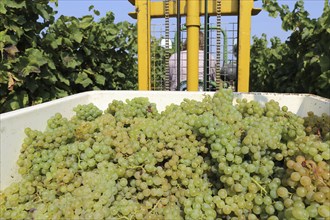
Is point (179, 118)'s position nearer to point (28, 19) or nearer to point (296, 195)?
point (296, 195)

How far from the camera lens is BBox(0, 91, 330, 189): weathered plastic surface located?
123 centimetres

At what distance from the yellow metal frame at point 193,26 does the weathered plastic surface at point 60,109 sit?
0.50m

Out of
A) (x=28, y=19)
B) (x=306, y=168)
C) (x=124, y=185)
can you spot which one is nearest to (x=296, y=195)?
(x=306, y=168)

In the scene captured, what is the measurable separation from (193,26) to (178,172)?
1.51m

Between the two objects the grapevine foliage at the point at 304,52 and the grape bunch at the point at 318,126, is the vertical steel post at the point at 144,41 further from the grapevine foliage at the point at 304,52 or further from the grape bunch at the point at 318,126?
the grapevine foliage at the point at 304,52

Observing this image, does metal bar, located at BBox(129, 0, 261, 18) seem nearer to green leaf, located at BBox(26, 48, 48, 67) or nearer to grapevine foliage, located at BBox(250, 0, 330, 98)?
green leaf, located at BBox(26, 48, 48, 67)

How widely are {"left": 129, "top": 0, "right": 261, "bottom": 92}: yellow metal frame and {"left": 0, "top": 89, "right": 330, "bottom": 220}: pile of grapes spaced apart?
1.06 m

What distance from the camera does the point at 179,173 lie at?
3.75 feet

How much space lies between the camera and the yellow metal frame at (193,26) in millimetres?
2324

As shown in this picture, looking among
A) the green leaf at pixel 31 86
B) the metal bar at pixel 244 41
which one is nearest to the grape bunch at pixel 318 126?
the metal bar at pixel 244 41

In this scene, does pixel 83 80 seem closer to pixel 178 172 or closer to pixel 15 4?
pixel 15 4

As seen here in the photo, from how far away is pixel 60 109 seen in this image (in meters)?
1.71

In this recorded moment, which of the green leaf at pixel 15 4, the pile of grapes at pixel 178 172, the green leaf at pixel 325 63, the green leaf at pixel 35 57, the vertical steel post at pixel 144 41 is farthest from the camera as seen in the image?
the green leaf at pixel 325 63

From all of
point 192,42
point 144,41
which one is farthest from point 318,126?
point 144,41
